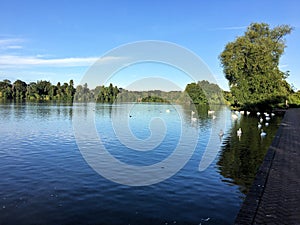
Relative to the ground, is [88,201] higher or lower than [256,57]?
lower

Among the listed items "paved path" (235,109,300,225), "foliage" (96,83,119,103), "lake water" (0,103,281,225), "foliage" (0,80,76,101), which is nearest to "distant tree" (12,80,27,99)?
"foliage" (0,80,76,101)

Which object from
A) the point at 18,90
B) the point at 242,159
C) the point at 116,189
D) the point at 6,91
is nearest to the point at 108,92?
the point at 242,159

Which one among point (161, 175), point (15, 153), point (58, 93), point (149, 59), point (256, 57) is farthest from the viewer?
point (58, 93)

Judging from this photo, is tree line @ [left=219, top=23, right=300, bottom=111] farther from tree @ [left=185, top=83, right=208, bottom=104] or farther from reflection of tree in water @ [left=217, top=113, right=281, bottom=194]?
reflection of tree in water @ [left=217, top=113, right=281, bottom=194]

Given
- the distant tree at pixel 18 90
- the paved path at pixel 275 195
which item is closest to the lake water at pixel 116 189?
the paved path at pixel 275 195

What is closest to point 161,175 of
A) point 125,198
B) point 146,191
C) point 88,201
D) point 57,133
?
point 146,191

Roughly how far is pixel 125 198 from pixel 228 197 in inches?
146

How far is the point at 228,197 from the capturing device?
Result: 32.6 ft

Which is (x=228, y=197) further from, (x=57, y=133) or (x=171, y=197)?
(x=57, y=133)

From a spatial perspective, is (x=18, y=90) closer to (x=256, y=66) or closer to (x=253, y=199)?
(x=256, y=66)

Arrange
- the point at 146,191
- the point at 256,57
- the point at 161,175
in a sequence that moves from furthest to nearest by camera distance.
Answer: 1. the point at 256,57
2. the point at 161,175
3. the point at 146,191

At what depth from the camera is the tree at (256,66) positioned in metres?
54.8

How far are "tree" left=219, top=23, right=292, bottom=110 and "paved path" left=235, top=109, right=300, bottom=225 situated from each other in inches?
1704

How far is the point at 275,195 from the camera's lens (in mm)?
8875
